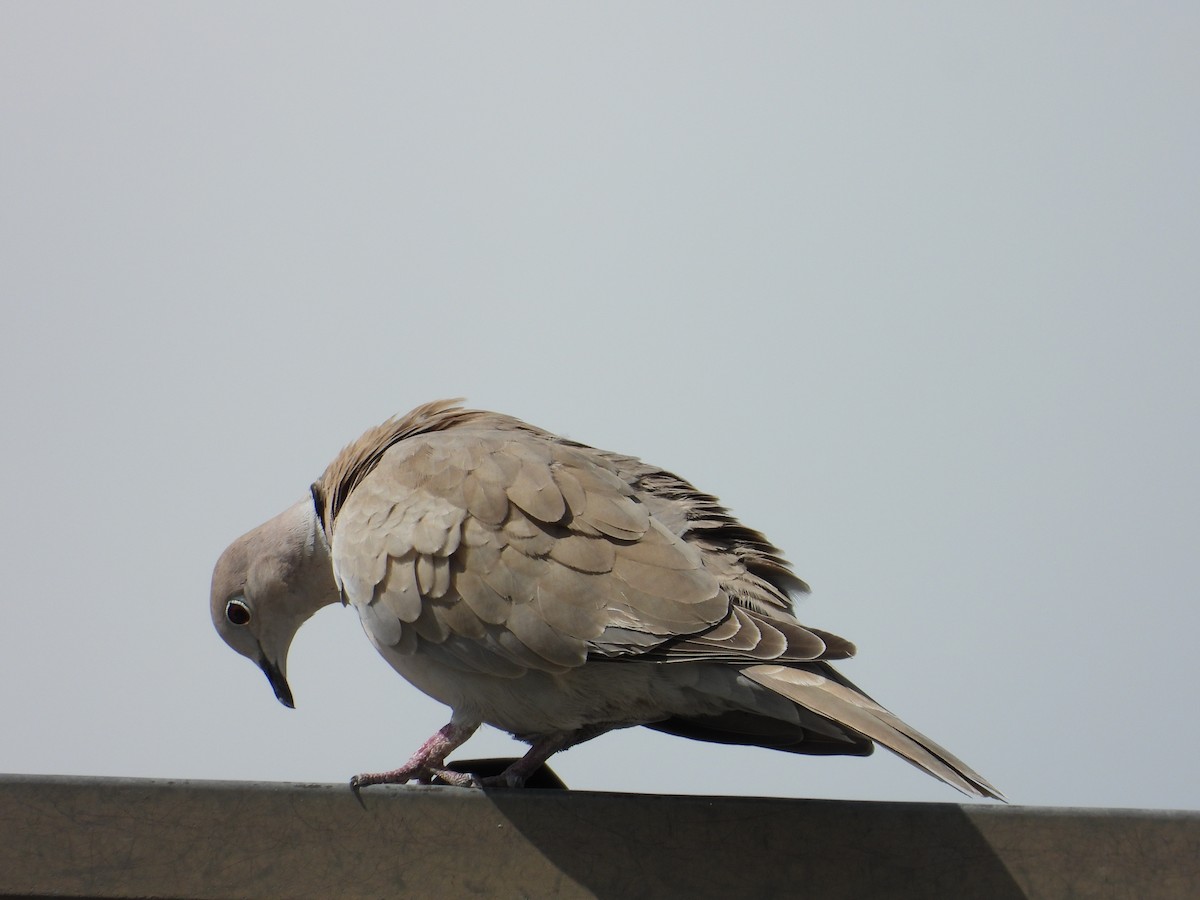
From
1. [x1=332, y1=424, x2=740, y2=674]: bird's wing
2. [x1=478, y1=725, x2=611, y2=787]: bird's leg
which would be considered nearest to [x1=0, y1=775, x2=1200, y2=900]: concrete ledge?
[x1=332, y1=424, x2=740, y2=674]: bird's wing

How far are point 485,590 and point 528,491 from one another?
0.27 meters

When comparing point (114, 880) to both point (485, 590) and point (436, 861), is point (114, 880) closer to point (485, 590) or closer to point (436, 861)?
point (436, 861)

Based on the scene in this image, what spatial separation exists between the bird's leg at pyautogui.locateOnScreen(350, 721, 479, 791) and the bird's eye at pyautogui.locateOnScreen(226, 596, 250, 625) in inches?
35.6

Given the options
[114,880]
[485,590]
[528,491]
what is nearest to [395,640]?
[485,590]

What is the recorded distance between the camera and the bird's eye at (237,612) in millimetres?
3709

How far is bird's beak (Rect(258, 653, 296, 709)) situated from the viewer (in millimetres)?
3805

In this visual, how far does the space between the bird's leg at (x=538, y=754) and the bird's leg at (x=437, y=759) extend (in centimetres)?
8

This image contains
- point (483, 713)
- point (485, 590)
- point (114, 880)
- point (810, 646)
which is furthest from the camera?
point (483, 713)

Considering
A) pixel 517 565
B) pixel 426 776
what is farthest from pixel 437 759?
pixel 517 565

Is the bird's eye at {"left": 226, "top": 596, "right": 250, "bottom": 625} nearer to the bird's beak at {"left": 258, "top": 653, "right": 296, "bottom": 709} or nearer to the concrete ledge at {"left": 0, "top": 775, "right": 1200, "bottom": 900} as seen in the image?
the bird's beak at {"left": 258, "top": 653, "right": 296, "bottom": 709}

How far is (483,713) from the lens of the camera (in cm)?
304

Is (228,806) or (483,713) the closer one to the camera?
(228,806)

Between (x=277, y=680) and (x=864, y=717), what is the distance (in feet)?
6.82

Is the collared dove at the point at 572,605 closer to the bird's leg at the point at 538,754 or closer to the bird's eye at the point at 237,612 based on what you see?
the bird's leg at the point at 538,754
